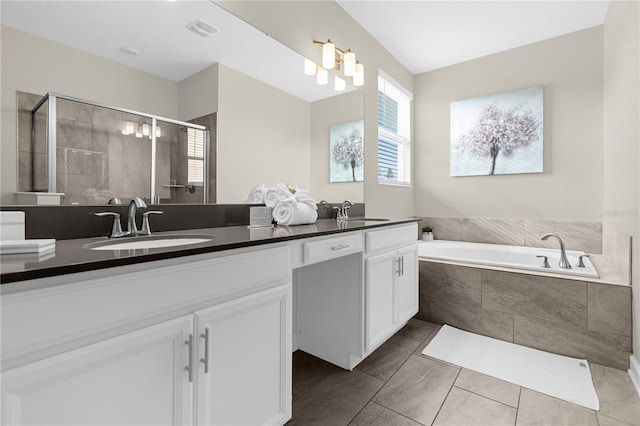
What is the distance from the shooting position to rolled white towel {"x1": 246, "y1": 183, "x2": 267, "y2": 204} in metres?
1.67

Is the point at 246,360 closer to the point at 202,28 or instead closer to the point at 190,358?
the point at 190,358

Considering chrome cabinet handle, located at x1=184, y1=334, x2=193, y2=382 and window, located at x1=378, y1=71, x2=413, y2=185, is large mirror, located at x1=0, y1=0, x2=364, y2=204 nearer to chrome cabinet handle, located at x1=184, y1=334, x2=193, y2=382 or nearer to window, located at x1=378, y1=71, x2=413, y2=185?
chrome cabinet handle, located at x1=184, y1=334, x2=193, y2=382

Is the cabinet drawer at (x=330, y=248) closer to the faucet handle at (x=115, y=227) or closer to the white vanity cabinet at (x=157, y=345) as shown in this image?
the white vanity cabinet at (x=157, y=345)

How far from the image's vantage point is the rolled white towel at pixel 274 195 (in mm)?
1677

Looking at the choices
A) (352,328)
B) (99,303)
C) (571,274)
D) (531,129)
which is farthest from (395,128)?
(99,303)

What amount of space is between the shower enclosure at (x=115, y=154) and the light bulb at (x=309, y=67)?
2.99ft

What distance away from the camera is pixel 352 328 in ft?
5.70

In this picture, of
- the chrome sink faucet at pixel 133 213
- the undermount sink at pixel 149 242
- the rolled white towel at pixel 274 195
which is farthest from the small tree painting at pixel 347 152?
the chrome sink faucet at pixel 133 213

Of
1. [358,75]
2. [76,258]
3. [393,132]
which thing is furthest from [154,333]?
[393,132]

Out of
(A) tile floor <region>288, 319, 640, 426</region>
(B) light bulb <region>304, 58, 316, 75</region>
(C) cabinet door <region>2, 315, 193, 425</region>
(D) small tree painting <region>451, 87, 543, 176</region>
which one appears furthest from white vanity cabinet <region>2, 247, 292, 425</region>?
(D) small tree painting <region>451, 87, 543, 176</region>

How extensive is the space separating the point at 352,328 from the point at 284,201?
0.83m

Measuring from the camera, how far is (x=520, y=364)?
1860 millimetres

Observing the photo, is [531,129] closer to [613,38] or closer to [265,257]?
[613,38]

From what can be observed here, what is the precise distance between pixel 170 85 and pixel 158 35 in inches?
8.0
